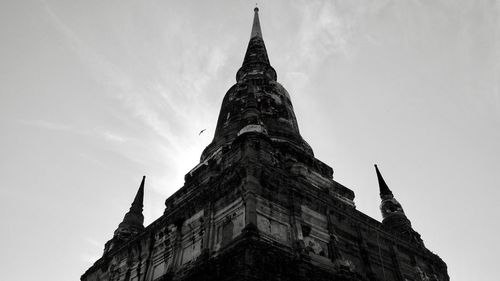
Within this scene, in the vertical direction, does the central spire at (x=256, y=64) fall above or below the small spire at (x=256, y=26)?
below

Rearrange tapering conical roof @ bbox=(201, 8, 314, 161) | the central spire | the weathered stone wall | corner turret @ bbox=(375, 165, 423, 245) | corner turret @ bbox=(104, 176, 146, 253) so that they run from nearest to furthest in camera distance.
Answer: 1. the weathered stone wall
2. tapering conical roof @ bbox=(201, 8, 314, 161)
3. corner turret @ bbox=(375, 165, 423, 245)
4. corner turret @ bbox=(104, 176, 146, 253)
5. the central spire

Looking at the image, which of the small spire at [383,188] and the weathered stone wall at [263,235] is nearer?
the weathered stone wall at [263,235]

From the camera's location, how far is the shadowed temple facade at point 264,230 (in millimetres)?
11523

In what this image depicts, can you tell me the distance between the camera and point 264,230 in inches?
464

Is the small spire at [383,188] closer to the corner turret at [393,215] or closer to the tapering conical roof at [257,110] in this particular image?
the corner turret at [393,215]

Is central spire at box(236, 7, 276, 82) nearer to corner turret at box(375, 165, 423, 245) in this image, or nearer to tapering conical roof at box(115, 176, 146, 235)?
tapering conical roof at box(115, 176, 146, 235)

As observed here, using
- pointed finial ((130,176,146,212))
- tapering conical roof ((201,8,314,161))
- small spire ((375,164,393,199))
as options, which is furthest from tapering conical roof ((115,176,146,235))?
small spire ((375,164,393,199))

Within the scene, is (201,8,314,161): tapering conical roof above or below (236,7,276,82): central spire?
below

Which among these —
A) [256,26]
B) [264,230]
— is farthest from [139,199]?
[256,26]

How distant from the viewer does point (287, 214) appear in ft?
42.0

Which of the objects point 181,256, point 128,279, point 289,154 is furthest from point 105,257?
point 289,154

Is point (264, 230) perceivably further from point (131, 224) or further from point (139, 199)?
point (139, 199)

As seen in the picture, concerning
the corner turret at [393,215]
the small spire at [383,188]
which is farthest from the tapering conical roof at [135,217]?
the small spire at [383,188]

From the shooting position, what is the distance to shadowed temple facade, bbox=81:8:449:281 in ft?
37.8
